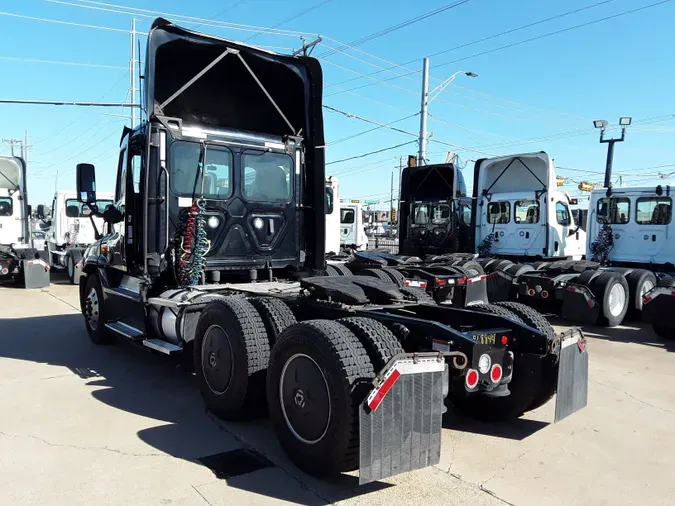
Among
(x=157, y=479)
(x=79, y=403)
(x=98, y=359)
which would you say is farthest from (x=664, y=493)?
(x=98, y=359)

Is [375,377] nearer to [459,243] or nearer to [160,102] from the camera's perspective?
[160,102]

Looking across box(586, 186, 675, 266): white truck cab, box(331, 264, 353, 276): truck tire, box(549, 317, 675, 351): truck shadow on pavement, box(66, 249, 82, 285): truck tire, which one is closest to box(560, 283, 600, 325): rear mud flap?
box(549, 317, 675, 351): truck shadow on pavement

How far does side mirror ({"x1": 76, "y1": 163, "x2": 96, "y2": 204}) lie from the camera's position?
275 inches

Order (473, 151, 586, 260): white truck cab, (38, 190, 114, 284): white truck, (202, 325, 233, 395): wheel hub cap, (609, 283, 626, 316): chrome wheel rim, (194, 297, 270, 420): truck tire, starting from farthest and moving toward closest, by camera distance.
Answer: (38, 190, 114, 284): white truck, (473, 151, 586, 260): white truck cab, (609, 283, 626, 316): chrome wheel rim, (202, 325, 233, 395): wheel hub cap, (194, 297, 270, 420): truck tire

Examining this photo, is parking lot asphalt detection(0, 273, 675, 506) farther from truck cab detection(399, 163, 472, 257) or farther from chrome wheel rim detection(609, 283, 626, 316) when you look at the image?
truck cab detection(399, 163, 472, 257)

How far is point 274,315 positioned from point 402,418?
1748mm

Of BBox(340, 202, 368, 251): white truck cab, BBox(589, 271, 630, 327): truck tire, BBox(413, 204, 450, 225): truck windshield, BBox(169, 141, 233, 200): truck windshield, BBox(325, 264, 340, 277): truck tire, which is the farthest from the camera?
BBox(340, 202, 368, 251): white truck cab

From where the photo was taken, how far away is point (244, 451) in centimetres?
422

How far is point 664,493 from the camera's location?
145 inches

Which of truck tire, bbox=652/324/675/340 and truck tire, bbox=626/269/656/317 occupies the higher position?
truck tire, bbox=626/269/656/317

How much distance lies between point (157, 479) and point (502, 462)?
246 centimetres

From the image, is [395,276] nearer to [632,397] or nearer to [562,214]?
[632,397]

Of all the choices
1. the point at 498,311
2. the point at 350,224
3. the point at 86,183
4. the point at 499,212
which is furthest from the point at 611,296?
the point at 350,224

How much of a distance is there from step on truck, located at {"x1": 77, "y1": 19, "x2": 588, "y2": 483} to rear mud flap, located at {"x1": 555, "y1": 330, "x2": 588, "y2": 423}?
0.7 inches
